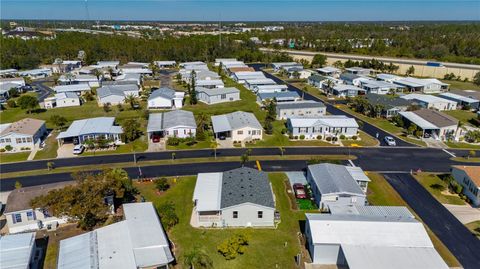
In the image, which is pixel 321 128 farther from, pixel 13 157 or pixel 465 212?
pixel 13 157

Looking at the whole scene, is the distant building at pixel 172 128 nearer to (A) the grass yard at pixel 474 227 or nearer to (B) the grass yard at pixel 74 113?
(B) the grass yard at pixel 74 113

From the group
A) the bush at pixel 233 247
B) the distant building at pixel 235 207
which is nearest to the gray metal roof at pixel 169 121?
the distant building at pixel 235 207

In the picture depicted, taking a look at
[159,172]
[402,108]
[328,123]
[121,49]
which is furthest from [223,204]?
[121,49]

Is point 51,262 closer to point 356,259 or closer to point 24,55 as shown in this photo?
point 356,259

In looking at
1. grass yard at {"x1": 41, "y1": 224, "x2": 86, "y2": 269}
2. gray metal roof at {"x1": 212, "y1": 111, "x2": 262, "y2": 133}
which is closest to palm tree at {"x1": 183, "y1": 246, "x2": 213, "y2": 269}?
grass yard at {"x1": 41, "y1": 224, "x2": 86, "y2": 269}

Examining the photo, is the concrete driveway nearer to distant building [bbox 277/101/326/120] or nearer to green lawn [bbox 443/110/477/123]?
distant building [bbox 277/101/326/120]
